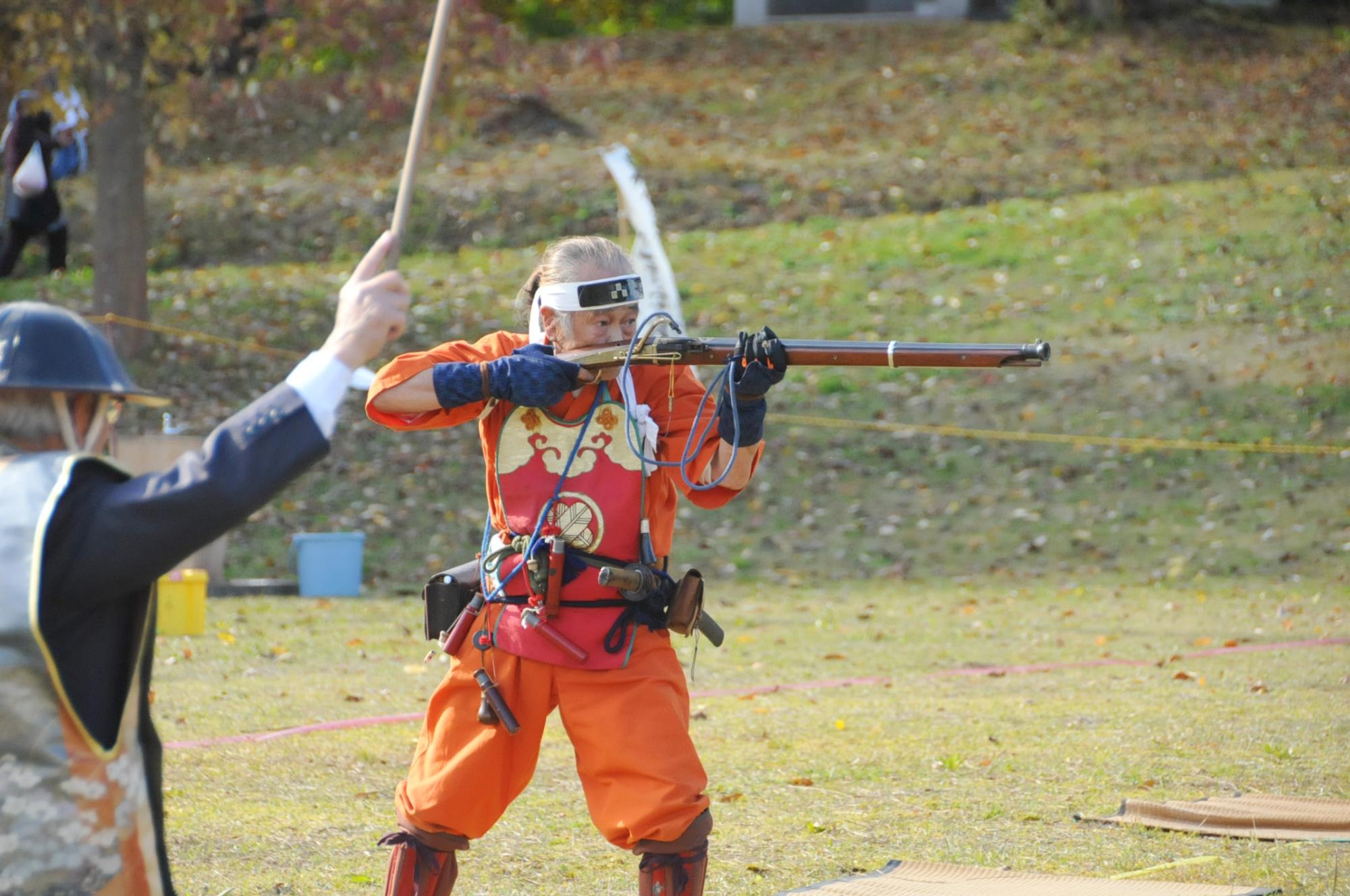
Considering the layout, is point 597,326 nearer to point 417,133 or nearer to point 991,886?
point 417,133

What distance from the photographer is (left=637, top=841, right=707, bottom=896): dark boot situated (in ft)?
12.4

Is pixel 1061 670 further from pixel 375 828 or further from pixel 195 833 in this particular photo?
pixel 195 833

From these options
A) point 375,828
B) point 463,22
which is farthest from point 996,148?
point 375,828

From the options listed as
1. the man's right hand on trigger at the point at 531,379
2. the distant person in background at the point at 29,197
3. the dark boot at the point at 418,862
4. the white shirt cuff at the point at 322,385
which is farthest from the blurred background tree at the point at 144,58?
the white shirt cuff at the point at 322,385

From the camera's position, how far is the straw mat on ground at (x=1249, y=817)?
5.35 meters

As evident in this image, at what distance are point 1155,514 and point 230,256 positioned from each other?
12.2m

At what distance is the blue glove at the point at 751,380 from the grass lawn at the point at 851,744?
1699mm

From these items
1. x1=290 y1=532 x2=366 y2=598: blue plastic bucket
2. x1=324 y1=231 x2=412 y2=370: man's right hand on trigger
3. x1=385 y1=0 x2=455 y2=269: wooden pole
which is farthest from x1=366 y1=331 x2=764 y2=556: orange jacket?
x1=290 y1=532 x2=366 y2=598: blue plastic bucket

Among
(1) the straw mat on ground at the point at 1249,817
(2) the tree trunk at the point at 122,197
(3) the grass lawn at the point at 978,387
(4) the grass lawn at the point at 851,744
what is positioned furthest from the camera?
(2) the tree trunk at the point at 122,197

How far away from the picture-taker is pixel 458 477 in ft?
46.2

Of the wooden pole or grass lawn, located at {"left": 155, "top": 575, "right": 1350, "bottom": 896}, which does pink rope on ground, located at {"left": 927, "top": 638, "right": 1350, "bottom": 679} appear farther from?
the wooden pole

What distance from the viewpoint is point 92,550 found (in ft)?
7.95

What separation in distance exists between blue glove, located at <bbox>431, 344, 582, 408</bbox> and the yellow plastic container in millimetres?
6077

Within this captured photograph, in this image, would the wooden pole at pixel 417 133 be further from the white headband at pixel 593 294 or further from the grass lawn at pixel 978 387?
the grass lawn at pixel 978 387
